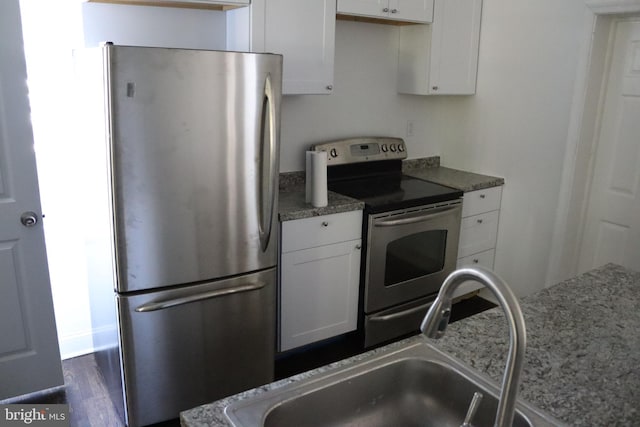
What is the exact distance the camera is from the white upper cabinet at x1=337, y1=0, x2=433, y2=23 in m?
2.88

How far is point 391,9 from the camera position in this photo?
306 centimetres

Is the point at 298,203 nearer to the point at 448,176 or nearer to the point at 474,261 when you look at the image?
the point at 448,176

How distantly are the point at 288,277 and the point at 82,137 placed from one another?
1.17 m

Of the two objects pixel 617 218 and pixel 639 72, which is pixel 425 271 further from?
pixel 639 72

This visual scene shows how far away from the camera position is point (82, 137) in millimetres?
2273

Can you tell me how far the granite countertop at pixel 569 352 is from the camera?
1.14m

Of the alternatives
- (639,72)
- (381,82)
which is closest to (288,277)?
(381,82)

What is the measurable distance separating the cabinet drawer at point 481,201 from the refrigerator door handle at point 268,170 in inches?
59.9

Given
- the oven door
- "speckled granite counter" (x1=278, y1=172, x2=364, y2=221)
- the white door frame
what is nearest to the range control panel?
"speckled granite counter" (x1=278, y1=172, x2=364, y2=221)

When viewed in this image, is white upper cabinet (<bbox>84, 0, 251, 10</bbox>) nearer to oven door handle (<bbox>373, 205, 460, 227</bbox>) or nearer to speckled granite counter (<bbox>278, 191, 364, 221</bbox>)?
speckled granite counter (<bbox>278, 191, 364, 221</bbox>)

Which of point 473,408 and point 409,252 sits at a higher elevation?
point 473,408

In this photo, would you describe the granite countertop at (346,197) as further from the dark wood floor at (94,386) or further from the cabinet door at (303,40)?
the dark wood floor at (94,386)

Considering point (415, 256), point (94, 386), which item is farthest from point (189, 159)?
point (415, 256)

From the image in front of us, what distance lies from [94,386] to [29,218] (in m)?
0.93
